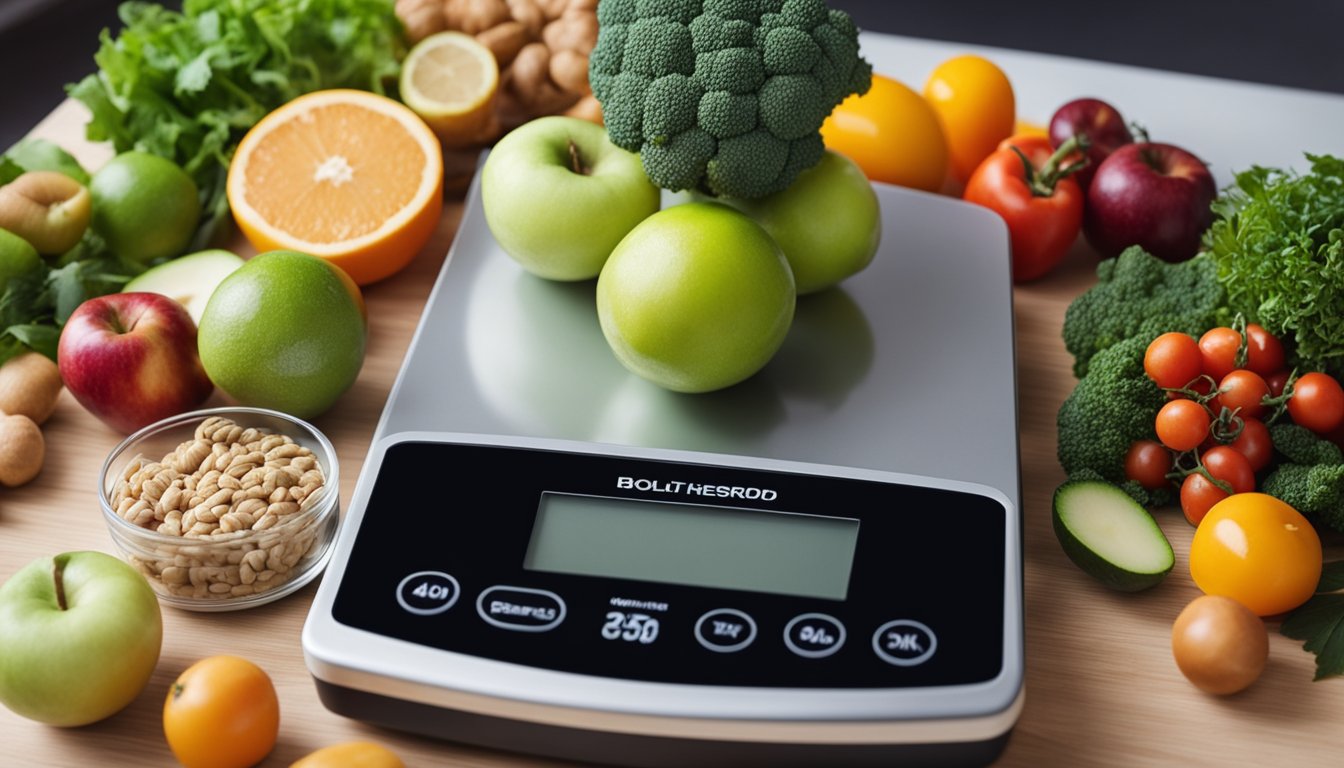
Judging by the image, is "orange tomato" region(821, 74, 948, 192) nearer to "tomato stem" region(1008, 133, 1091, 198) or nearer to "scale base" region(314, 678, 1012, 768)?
"tomato stem" region(1008, 133, 1091, 198)

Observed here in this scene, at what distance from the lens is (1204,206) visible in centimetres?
118

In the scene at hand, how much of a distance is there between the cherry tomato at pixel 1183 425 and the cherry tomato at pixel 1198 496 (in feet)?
0.08

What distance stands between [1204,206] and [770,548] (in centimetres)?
65

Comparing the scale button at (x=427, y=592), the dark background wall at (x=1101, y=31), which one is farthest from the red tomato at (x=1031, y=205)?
the dark background wall at (x=1101, y=31)

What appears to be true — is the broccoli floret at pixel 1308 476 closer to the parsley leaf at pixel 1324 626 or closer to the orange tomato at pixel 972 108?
the parsley leaf at pixel 1324 626

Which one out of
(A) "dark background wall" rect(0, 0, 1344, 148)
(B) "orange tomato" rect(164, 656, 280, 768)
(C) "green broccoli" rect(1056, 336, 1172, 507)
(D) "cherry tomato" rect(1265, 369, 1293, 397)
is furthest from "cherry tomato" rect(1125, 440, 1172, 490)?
(A) "dark background wall" rect(0, 0, 1344, 148)

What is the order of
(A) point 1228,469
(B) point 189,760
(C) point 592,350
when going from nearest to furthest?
(B) point 189,760
(A) point 1228,469
(C) point 592,350

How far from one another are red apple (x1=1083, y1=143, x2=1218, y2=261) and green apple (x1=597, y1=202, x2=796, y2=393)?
1.44ft

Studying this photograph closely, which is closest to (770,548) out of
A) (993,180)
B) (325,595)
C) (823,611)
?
(823,611)

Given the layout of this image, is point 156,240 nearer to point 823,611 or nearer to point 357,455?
point 357,455

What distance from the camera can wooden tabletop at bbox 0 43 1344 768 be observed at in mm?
751

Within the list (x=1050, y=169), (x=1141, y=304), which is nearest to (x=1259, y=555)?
(x=1141, y=304)

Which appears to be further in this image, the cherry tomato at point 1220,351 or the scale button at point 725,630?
the cherry tomato at point 1220,351

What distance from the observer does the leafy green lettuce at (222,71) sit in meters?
1.25
